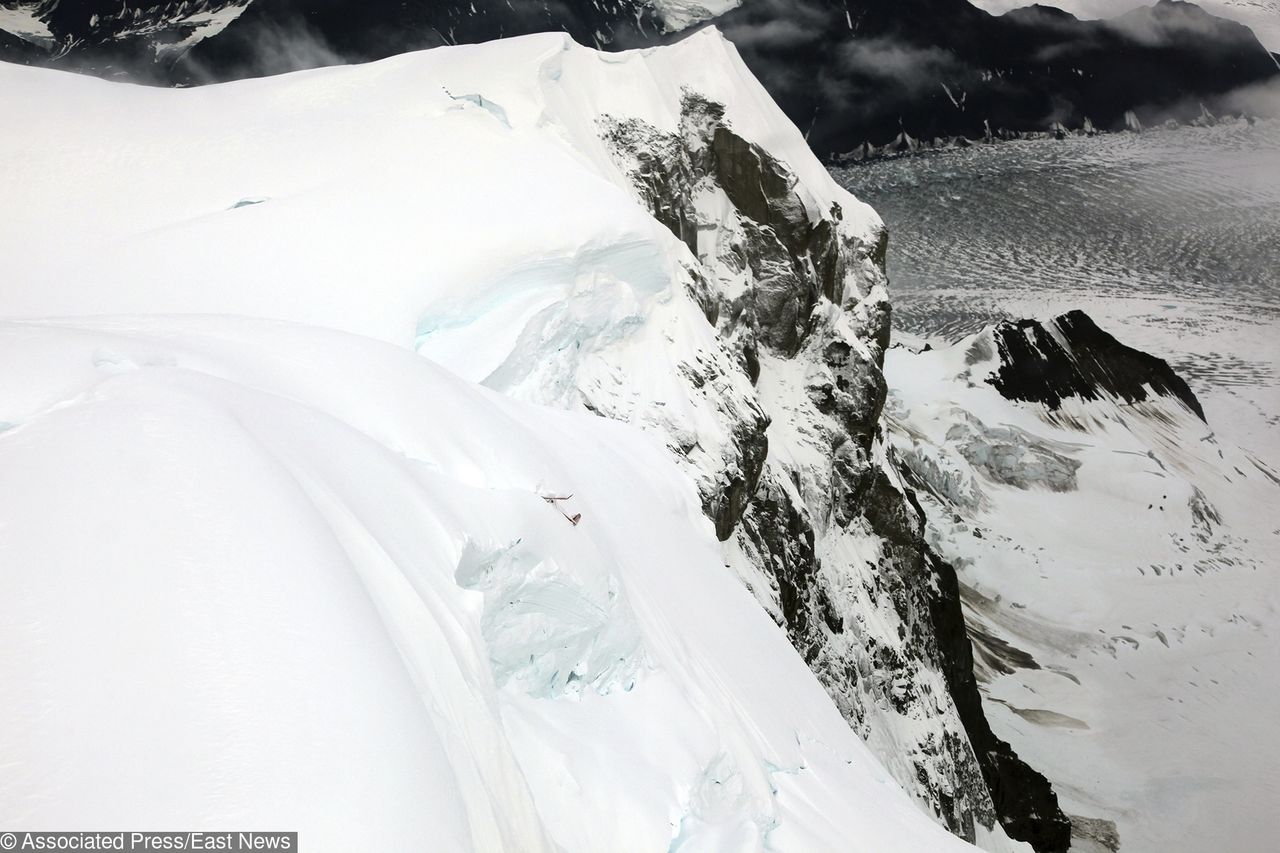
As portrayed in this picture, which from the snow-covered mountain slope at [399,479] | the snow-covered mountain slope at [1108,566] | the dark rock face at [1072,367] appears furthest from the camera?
the dark rock face at [1072,367]

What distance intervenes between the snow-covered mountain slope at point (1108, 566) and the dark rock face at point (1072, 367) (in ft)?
0.86

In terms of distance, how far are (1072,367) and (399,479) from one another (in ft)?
380

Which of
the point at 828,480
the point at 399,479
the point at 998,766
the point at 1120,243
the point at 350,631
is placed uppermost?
the point at 350,631

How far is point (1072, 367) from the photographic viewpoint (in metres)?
107

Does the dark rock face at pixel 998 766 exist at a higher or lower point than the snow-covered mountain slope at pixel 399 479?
lower

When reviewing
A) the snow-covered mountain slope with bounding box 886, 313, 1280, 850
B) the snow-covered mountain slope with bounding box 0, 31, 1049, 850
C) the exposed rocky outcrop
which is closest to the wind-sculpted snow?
the snow-covered mountain slope with bounding box 0, 31, 1049, 850

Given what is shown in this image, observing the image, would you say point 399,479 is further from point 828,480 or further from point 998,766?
point 998,766

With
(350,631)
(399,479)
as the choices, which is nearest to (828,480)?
(399,479)

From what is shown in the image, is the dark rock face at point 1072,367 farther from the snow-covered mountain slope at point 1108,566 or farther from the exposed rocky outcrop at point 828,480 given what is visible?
the exposed rocky outcrop at point 828,480

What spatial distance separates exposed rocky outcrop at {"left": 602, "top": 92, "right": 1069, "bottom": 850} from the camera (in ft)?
86.9

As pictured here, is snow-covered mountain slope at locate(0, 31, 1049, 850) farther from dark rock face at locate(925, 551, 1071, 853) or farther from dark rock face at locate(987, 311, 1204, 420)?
dark rock face at locate(987, 311, 1204, 420)

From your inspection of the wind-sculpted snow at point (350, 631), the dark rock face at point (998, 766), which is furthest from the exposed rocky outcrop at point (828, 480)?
the wind-sculpted snow at point (350, 631)

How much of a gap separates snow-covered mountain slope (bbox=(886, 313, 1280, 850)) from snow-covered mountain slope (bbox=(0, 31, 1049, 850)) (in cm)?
4227

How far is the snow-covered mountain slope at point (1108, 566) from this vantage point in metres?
55.1
